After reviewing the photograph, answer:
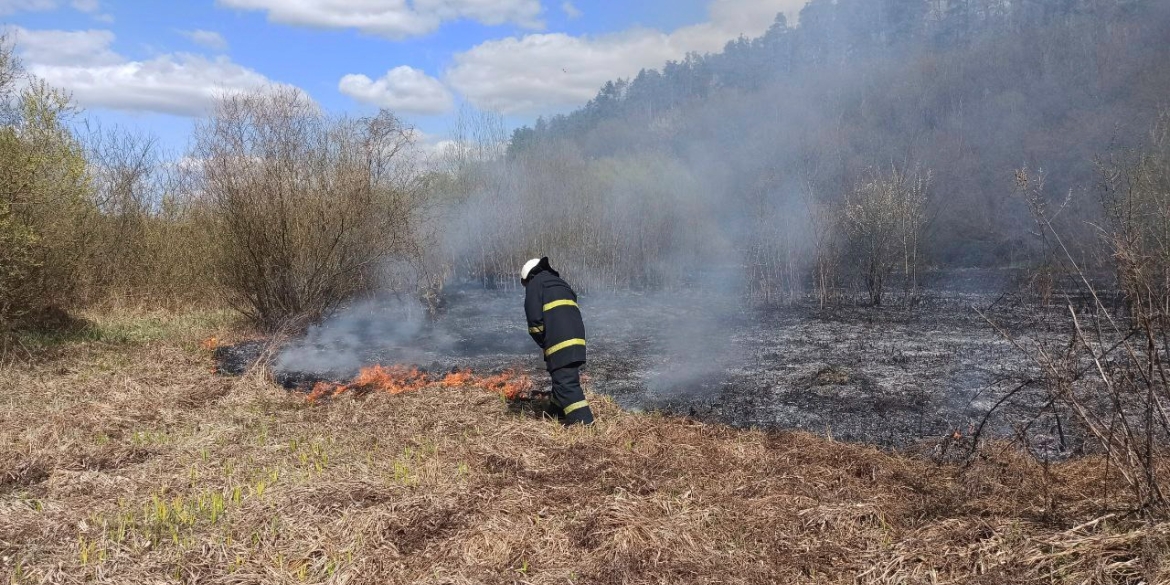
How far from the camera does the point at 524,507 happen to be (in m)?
4.10

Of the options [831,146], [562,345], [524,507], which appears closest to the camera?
[524,507]

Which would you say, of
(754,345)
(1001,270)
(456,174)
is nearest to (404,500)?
(754,345)

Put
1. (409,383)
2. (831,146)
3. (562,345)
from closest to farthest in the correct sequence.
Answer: (562,345) → (409,383) → (831,146)

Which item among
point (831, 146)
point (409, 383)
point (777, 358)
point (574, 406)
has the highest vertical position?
point (831, 146)

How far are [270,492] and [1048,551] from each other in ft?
13.8

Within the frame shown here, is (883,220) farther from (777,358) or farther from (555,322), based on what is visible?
(555,322)

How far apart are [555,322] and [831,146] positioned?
2410 centimetres

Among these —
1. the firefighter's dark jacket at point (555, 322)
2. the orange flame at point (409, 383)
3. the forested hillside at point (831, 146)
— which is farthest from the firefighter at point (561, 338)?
the forested hillside at point (831, 146)

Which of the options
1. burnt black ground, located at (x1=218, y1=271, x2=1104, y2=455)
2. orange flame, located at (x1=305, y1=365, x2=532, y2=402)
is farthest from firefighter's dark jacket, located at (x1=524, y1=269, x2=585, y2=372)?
burnt black ground, located at (x1=218, y1=271, x2=1104, y2=455)

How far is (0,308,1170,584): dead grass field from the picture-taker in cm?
328

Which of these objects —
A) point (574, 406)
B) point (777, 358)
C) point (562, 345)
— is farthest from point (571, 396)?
point (777, 358)

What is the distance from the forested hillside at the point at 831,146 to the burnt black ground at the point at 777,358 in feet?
9.44

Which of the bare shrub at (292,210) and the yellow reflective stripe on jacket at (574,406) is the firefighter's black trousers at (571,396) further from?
the bare shrub at (292,210)

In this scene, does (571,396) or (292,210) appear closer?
(571,396)
